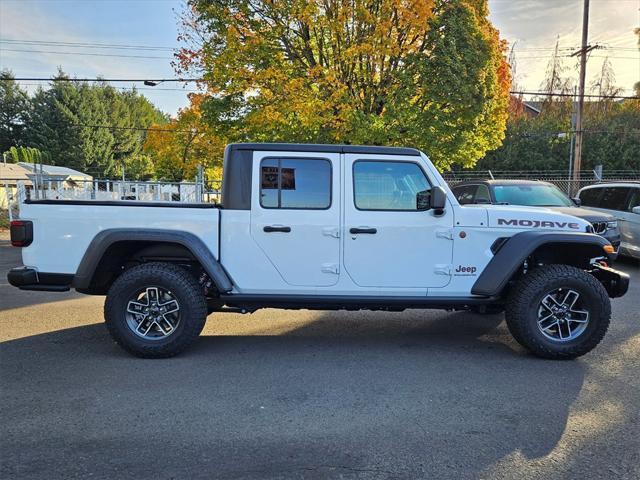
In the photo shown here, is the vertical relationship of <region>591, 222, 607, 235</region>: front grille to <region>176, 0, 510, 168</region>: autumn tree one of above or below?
below

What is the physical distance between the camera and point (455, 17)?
11.7 metres

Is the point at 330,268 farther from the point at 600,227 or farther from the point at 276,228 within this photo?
the point at 600,227

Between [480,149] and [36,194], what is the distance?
551 inches

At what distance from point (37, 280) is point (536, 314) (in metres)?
4.76

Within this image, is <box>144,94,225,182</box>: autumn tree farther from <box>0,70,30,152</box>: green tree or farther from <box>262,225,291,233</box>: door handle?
<box>0,70,30,152</box>: green tree

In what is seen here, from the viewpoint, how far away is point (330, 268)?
4492mm

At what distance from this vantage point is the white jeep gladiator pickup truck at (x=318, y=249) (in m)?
4.39

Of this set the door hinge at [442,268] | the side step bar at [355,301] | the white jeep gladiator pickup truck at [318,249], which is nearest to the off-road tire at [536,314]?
the white jeep gladiator pickup truck at [318,249]

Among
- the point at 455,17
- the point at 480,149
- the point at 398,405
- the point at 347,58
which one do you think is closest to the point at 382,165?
the point at 398,405

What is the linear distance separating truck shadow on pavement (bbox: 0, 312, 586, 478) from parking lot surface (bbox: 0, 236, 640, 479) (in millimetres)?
12

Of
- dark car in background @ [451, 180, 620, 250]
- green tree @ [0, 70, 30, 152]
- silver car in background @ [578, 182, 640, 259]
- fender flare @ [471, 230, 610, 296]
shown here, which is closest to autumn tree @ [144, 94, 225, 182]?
dark car in background @ [451, 180, 620, 250]

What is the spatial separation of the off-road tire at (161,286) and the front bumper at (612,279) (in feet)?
13.3

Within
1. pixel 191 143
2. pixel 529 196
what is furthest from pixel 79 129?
pixel 529 196

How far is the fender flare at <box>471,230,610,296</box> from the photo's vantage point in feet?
14.3
